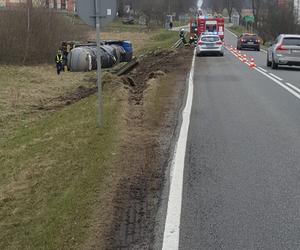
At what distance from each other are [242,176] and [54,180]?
243 centimetres

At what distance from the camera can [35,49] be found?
33281mm

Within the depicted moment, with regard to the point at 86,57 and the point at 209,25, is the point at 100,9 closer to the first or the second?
the point at 86,57

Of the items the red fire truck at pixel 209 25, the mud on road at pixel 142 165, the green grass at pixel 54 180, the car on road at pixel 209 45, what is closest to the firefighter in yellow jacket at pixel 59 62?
the car on road at pixel 209 45

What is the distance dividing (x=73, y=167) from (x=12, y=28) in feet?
84.5

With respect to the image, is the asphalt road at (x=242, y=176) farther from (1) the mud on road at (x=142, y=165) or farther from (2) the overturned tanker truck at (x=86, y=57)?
(2) the overturned tanker truck at (x=86, y=57)

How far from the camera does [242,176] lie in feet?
24.0

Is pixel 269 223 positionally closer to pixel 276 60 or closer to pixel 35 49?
pixel 276 60

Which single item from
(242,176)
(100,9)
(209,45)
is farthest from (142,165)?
(209,45)

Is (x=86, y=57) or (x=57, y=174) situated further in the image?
(x=86, y=57)

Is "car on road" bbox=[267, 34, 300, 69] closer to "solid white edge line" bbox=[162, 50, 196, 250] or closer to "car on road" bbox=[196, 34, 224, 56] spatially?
"car on road" bbox=[196, 34, 224, 56]

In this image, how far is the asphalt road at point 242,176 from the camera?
209 inches

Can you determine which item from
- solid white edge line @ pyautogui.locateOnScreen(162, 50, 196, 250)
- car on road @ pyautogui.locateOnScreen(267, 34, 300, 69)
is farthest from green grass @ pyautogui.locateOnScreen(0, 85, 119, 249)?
car on road @ pyautogui.locateOnScreen(267, 34, 300, 69)

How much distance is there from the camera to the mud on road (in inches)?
213

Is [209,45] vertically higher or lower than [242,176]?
higher
